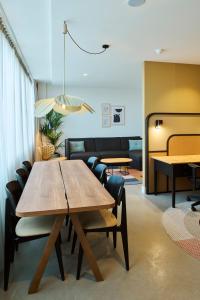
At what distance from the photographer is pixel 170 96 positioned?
434cm

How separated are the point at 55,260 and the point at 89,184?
831 millimetres

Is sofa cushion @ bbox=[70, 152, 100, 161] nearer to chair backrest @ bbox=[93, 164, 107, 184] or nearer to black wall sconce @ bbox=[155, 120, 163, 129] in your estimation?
black wall sconce @ bbox=[155, 120, 163, 129]

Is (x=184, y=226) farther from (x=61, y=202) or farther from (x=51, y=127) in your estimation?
(x=51, y=127)

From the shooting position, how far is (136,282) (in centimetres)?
193

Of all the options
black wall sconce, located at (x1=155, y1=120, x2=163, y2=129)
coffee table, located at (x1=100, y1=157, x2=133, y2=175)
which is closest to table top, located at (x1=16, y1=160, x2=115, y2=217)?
black wall sconce, located at (x1=155, y1=120, x2=163, y2=129)

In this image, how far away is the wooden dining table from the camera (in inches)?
67.9

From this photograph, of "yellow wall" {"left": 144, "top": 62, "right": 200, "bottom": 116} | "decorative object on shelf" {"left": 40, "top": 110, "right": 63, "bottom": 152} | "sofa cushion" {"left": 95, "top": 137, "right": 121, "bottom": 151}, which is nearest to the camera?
"yellow wall" {"left": 144, "top": 62, "right": 200, "bottom": 116}

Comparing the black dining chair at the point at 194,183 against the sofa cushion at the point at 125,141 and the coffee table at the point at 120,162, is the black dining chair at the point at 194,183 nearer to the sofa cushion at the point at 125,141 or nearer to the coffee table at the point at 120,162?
the coffee table at the point at 120,162

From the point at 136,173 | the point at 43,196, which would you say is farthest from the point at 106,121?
the point at 43,196

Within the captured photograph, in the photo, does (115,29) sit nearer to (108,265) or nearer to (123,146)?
(108,265)

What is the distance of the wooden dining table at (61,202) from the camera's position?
1724 mm

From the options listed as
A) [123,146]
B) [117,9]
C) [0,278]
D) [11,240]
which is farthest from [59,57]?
[123,146]

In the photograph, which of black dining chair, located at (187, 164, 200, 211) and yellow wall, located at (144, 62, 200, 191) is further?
yellow wall, located at (144, 62, 200, 191)

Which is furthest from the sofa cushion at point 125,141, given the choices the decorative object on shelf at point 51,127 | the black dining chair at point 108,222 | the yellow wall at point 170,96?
the black dining chair at point 108,222
